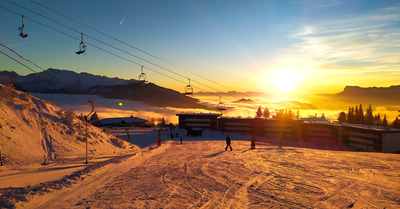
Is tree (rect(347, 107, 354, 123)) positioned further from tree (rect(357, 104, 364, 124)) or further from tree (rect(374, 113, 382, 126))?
tree (rect(374, 113, 382, 126))

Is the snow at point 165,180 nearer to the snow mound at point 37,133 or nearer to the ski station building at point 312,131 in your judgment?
the snow mound at point 37,133

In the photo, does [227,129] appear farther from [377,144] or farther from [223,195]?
[223,195]

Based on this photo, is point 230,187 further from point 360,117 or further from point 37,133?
point 360,117

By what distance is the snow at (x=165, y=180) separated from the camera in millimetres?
9672

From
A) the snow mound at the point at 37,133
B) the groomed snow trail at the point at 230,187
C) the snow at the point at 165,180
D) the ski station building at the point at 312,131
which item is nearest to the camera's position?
the groomed snow trail at the point at 230,187

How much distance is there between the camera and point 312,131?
47.7 metres

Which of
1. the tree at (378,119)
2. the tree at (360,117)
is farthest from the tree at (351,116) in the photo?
the tree at (378,119)

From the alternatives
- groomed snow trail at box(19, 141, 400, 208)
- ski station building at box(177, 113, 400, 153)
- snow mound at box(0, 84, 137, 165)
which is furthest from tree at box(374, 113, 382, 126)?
snow mound at box(0, 84, 137, 165)

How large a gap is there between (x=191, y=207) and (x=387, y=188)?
34.1ft

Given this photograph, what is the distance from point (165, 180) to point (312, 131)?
42971 millimetres

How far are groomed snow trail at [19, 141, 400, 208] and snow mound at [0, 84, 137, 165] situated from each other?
511cm

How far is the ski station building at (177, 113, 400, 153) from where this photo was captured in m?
36.7

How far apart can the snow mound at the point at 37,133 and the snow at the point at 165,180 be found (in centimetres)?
8

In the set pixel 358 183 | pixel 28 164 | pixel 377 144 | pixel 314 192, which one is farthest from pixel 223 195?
pixel 377 144
